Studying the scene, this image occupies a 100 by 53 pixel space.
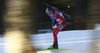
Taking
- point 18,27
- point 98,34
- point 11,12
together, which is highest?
point 11,12

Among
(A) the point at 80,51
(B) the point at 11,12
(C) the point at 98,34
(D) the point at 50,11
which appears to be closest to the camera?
(B) the point at 11,12

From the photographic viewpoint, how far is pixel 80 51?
14.8ft

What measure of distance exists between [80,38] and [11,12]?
4324mm

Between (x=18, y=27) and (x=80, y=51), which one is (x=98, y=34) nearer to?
(x=18, y=27)

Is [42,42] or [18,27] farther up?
[18,27]

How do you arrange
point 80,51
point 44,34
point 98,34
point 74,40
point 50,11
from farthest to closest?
point 44,34
point 74,40
point 50,11
point 80,51
point 98,34

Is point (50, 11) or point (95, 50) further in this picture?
point (50, 11)

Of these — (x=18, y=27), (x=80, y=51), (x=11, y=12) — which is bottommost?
(x=80, y=51)

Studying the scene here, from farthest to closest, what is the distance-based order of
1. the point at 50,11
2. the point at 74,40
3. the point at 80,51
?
the point at 74,40
the point at 50,11
the point at 80,51

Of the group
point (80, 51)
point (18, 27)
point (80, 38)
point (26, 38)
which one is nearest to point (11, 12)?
point (18, 27)

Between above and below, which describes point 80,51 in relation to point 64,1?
below

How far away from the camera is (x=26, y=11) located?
1.99 meters

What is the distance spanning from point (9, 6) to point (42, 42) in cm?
393

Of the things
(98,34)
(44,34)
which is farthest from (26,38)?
(44,34)
